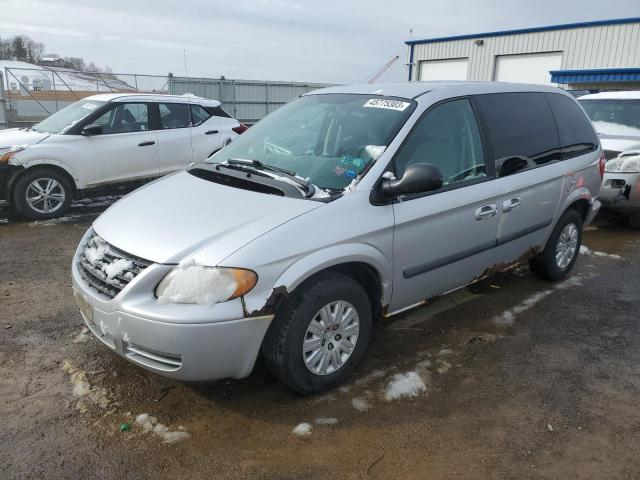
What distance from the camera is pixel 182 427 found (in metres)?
2.79

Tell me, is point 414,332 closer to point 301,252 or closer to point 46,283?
point 301,252

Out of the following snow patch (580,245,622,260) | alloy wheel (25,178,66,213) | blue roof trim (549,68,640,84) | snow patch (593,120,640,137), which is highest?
blue roof trim (549,68,640,84)

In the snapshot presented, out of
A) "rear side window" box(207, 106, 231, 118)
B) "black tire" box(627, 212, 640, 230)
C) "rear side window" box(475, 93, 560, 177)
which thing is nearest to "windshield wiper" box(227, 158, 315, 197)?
"rear side window" box(475, 93, 560, 177)

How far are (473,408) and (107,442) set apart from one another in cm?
200

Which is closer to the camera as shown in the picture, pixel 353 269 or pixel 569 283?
pixel 353 269

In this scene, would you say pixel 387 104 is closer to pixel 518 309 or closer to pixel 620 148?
pixel 518 309

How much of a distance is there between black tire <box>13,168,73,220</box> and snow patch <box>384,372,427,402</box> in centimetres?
577

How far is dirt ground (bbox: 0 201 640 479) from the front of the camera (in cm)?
254

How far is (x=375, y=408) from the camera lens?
2.98 metres

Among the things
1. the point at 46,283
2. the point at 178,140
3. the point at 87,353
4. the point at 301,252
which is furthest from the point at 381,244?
the point at 178,140

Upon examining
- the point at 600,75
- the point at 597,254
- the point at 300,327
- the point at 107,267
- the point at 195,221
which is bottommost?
the point at 597,254

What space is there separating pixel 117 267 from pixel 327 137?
1636 mm

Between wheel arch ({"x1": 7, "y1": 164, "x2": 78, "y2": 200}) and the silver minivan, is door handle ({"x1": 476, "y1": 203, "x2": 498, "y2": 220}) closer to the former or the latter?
the silver minivan

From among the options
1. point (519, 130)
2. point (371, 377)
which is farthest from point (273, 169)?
point (519, 130)
